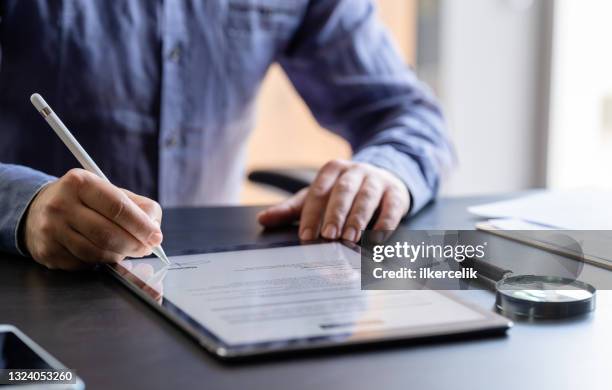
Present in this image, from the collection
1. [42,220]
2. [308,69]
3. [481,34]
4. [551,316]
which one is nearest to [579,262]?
[551,316]

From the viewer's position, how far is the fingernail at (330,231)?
87 cm

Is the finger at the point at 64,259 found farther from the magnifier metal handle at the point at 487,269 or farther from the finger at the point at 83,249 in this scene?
the magnifier metal handle at the point at 487,269

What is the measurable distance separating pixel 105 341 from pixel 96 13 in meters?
0.84

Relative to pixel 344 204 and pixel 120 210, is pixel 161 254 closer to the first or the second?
pixel 120 210

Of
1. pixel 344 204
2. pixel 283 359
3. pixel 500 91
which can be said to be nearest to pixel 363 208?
pixel 344 204

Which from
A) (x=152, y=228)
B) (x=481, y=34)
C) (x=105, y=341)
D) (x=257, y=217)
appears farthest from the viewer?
(x=481, y=34)

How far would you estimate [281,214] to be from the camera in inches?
37.9

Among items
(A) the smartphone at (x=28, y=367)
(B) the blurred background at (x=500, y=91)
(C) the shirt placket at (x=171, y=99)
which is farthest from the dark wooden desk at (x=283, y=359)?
(B) the blurred background at (x=500, y=91)

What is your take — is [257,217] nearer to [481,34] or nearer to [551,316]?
[551,316]

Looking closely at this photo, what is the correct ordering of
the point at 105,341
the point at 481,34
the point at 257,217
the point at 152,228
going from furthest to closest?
the point at 481,34
the point at 257,217
the point at 152,228
the point at 105,341

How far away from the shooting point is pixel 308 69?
1464 mm

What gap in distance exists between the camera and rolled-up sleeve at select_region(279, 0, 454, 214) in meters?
1.35

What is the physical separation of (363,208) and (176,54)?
0.54m

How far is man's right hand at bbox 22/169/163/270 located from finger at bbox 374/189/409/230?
0.94ft
